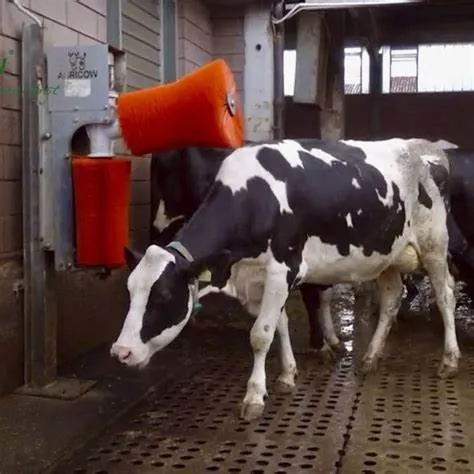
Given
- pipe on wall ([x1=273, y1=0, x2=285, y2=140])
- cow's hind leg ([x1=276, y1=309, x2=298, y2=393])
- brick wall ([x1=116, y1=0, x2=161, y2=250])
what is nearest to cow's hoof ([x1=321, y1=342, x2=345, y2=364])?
cow's hind leg ([x1=276, y1=309, x2=298, y2=393])

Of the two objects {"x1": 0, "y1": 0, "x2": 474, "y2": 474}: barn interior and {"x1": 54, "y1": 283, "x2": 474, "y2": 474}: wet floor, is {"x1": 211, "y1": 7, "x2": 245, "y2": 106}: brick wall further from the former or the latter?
{"x1": 54, "y1": 283, "x2": 474, "y2": 474}: wet floor

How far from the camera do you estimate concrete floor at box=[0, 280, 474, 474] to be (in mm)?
3412

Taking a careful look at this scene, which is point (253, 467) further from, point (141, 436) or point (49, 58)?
point (49, 58)

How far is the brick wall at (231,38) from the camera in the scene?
7414mm

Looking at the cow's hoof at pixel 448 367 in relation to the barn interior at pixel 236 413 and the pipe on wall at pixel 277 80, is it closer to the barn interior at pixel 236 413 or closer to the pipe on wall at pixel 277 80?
the barn interior at pixel 236 413

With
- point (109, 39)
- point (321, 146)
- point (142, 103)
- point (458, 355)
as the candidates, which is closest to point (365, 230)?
point (321, 146)

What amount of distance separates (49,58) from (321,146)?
1.59 metres

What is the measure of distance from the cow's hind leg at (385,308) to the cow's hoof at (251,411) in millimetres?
1192

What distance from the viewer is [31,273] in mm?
4402

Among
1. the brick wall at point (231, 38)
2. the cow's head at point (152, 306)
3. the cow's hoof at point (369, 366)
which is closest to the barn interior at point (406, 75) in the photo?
the brick wall at point (231, 38)

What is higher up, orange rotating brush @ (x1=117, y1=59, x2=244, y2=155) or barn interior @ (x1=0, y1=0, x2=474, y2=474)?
orange rotating brush @ (x1=117, y1=59, x2=244, y2=155)

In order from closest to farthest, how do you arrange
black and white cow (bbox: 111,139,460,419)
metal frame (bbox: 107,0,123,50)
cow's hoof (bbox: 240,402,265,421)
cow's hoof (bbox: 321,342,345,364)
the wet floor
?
1. the wet floor
2. black and white cow (bbox: 111,139,460,419)
3. cow's hoof (bbox: 240,402,265,421)
4. cow's hoof (bbox: 321,342,345,364)
5. metal frame (bbox: 107,0,123,50)

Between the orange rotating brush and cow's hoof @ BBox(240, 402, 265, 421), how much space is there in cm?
137

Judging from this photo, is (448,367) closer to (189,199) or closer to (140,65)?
(189,199)
